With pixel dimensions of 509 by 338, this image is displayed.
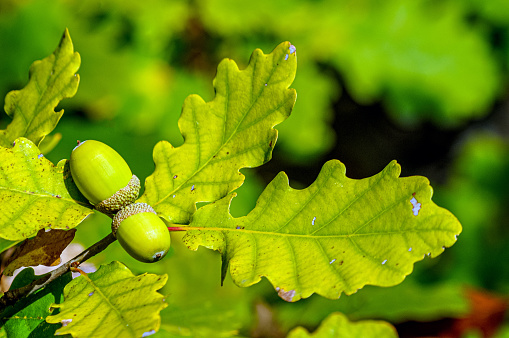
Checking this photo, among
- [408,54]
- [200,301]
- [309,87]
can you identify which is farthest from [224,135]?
[408,54]

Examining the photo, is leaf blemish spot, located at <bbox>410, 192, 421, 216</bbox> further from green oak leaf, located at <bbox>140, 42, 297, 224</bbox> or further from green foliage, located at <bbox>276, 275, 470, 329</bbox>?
green foliage, located at <bbox>276, 275, 470, 329</bbox>

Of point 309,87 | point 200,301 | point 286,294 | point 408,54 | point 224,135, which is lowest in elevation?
point 408,54

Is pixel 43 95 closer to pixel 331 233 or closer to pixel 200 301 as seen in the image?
pixel 331 233

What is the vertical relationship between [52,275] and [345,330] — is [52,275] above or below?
above

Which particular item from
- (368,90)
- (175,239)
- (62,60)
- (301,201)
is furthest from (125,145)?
(368,90)

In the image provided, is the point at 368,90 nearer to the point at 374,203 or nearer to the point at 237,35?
the point at 237,35

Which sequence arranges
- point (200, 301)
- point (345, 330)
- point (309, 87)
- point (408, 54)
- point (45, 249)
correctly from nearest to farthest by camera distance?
point (45, 249) < point (345, 330) < point (200, 301) < point (309, 87) < point (408, 54)

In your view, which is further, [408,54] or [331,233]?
[408,54]

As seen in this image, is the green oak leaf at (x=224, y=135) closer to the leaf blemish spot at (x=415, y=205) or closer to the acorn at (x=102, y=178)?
the acorn at (x=102, y=178)
